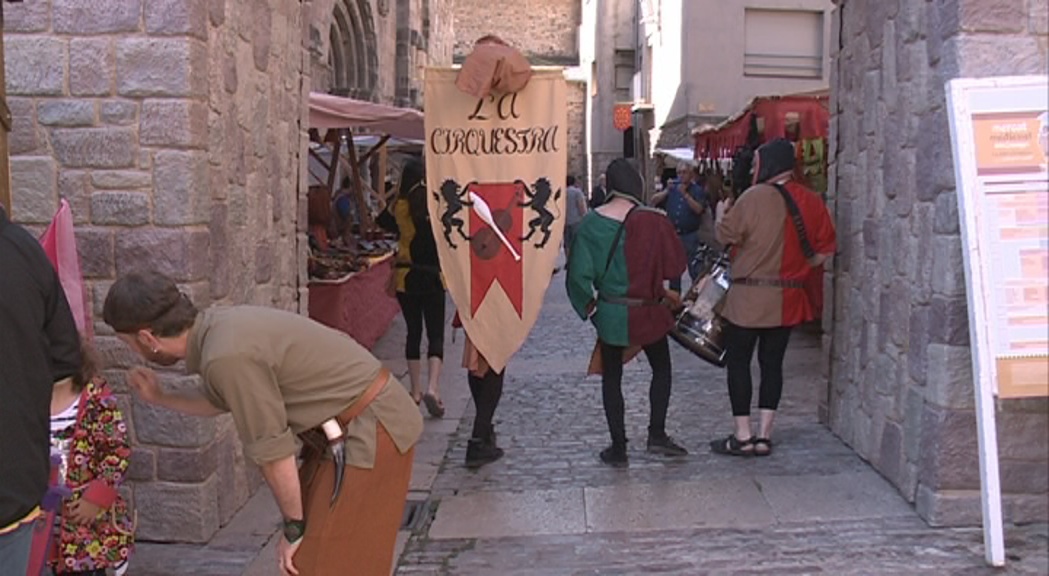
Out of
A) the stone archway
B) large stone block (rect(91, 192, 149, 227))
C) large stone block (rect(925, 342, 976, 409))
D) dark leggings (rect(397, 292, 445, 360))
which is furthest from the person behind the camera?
the stone archway

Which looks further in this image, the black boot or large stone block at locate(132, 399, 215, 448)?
the black boot

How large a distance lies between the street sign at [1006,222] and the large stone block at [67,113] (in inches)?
142

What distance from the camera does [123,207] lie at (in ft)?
16.1

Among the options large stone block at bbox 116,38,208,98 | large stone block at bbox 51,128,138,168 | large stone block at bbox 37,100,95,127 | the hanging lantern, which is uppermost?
the hanging lantern

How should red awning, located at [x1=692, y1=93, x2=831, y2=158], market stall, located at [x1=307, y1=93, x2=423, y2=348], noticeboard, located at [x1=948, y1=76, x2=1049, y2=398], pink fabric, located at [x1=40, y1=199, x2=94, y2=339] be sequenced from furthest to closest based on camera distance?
red awning, located at [x1=692, y1=93, x2=831, y2=158], market stall, located at [x1=307, y1=93, x2=423, y2=348], pink fabric, located at [x1=40, y1=199, x2=94, y2=339], noticeboard, located at [x1=948, y1=76, x2=1049, y2=398]

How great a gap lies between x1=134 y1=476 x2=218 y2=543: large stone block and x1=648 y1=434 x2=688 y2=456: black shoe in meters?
2.55

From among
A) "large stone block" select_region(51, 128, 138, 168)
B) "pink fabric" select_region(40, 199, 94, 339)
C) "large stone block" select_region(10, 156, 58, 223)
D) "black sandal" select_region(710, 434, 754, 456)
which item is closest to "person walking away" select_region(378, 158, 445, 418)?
"black sandal" select_region(710, 434, 754, 456)

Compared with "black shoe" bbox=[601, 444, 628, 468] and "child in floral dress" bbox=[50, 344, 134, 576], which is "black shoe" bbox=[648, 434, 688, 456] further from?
"child in floral dress" bbox=[50, 344, 134, 576]

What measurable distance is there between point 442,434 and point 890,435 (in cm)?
284

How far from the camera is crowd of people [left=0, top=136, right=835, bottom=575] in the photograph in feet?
8.99

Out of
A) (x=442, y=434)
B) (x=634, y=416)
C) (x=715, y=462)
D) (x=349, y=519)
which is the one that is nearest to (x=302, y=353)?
(x=349, y=519)

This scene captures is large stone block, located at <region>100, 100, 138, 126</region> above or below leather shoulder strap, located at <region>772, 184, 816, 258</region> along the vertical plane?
above

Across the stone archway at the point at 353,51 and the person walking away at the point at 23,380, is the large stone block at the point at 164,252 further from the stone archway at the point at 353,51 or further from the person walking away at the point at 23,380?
the stone archway at the point at 353,51

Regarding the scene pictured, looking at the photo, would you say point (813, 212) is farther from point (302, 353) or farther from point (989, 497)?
point (302, 353)
